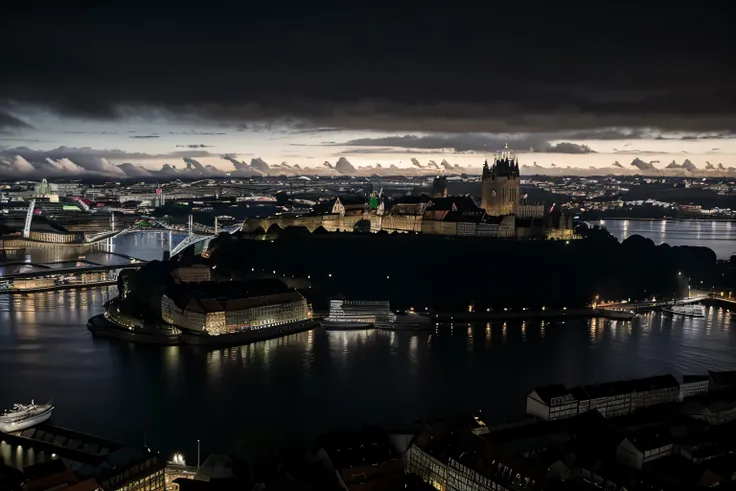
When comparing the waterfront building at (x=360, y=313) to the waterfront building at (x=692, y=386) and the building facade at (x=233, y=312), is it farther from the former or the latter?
the waterfront building at (x=692, y=386)

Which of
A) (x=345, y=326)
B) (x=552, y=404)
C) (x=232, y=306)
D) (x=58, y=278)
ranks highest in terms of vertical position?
(x=232, y=306)

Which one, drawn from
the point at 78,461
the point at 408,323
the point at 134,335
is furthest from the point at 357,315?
the point at 78,461

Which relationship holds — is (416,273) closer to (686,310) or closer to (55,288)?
(686,310)

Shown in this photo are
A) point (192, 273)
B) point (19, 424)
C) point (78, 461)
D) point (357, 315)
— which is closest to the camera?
point (78, 461)

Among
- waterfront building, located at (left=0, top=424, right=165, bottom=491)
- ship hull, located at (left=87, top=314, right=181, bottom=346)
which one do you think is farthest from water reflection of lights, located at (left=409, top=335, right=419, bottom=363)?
waterfront building, located at (left=0, top=424, right=165, bottom=491)

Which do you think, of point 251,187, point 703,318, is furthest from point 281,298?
point 251,187

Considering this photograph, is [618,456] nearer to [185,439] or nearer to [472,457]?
[472,457]
